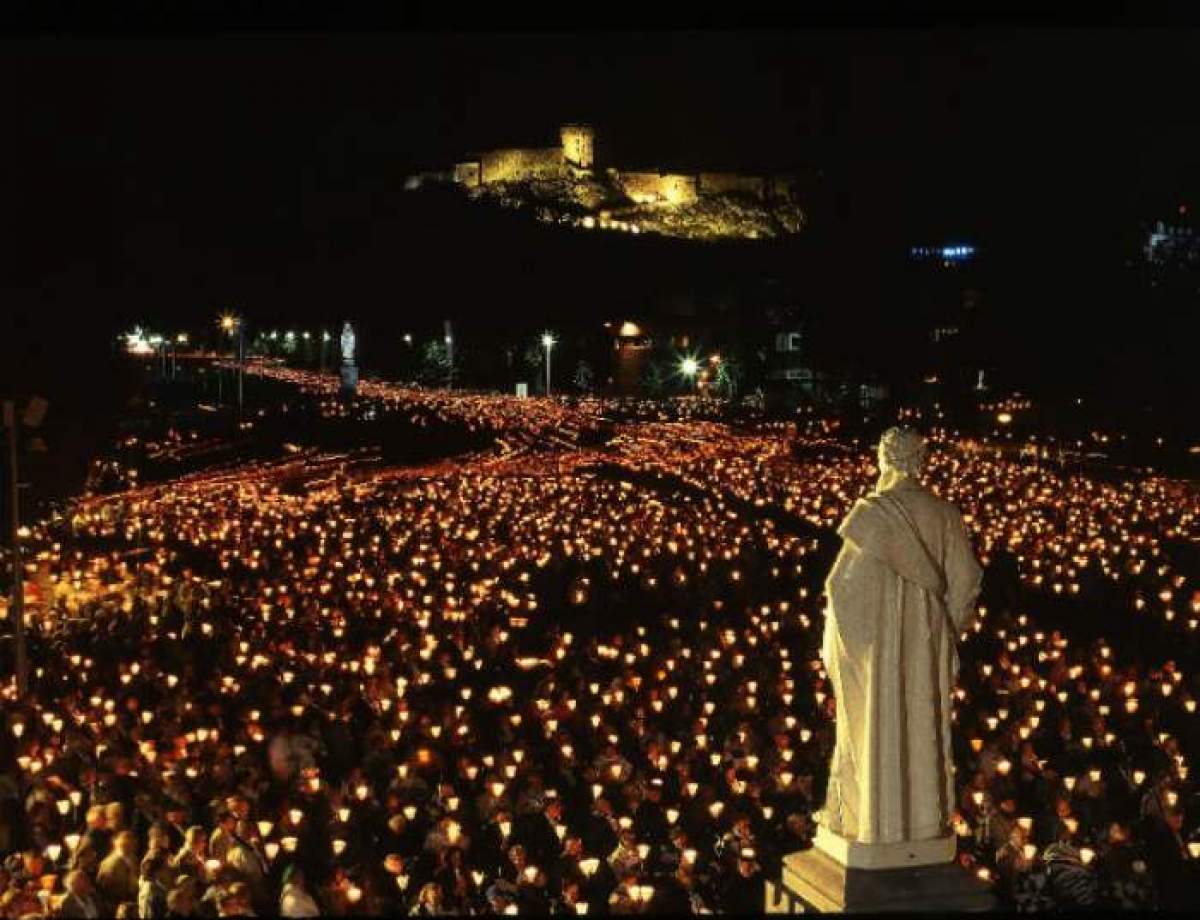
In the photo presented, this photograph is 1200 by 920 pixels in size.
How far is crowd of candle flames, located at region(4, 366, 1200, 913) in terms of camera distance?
34.2 feet

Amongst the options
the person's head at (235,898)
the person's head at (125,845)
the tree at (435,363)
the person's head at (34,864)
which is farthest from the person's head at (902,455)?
the tree at (435,363)

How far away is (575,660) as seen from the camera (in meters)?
15.4

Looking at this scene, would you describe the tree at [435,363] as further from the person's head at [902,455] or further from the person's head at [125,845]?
the person's head at [902,455]

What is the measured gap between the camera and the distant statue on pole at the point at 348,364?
4616 centimetres

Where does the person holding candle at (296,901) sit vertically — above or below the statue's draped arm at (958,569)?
below

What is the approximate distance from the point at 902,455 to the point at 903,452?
0.04 feet

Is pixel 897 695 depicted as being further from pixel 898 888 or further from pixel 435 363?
pixel 435 363

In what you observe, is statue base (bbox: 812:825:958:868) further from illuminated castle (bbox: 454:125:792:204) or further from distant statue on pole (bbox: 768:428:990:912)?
illuminated castle (bbox: 454:125:792:204)

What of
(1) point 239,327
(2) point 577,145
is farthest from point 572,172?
(1) point 239,327

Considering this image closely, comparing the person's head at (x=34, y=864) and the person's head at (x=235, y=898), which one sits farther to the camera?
the person's head at (x=34, y=864)

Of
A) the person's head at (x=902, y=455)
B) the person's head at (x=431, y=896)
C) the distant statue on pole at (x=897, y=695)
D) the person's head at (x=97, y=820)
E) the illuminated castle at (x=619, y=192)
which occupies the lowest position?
the person's head at (x=431, y=896)

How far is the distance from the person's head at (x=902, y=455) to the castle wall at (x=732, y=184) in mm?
130130

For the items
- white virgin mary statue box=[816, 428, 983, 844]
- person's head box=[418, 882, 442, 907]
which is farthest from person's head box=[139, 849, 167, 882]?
white virgin mary statue box=[816, 428, 983, 844]

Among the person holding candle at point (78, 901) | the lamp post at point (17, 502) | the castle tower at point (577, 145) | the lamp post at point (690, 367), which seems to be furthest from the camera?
the castle tower at point (577, 145)
